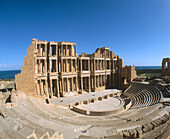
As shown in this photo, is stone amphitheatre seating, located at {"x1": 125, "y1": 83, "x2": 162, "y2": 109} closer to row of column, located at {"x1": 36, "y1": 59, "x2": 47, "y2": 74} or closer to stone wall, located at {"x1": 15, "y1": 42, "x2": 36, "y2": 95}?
stone wall, located at {"x1": 15, "y1": 42, "x2": 36, "y2": 95}

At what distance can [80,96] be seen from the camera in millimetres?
26375

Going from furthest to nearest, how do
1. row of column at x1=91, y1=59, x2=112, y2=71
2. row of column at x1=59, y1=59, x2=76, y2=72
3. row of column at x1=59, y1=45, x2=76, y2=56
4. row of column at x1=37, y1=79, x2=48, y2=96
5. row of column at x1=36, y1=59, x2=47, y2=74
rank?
row of column at x1=91, y1=59, x2=112, y2=71 → row of column at x1=59, y1=45, x2=76, y2=56 → row of column at x1=59, y1=59, x2=76, y2=72 → row of column at x1=36, y1=59, x2=47, y2=74 → row of column at x1=37, y1=79, x2=48, y2=96

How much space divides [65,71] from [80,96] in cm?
792

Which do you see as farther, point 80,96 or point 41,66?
point 80,96

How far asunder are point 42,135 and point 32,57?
18.2m

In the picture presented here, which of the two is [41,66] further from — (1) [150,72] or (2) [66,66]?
(1) [150,72]

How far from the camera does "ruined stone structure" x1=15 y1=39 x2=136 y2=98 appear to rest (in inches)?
808

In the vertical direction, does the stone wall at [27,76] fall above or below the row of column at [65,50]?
below

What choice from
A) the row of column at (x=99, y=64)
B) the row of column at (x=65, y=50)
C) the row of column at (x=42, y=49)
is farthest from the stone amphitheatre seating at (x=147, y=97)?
the row of column at (x=42, y=49)

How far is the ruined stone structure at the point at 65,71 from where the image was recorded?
67.4 ft

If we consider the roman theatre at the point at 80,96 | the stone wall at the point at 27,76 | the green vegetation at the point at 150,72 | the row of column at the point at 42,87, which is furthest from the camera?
the green vegetation at the point at 150,72

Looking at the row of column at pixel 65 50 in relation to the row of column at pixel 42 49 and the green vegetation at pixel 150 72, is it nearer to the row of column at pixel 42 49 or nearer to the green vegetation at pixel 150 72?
the row of column at pixel 42 49

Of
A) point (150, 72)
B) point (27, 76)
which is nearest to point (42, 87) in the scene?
point (27, 76)

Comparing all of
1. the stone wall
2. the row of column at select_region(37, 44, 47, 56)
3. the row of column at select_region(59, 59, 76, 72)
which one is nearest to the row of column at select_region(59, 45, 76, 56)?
the row of column at select_region(59, 59, 76, 72)
